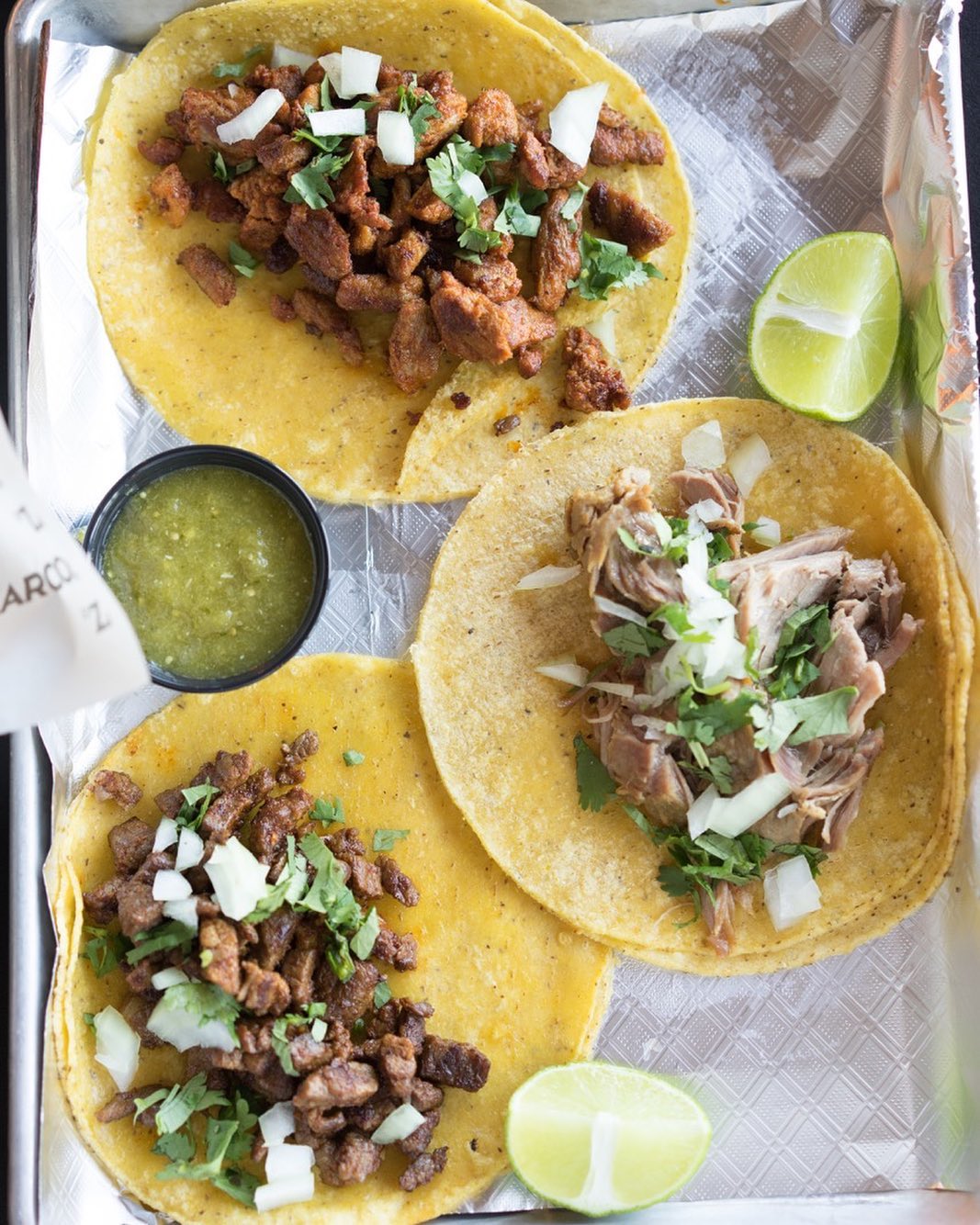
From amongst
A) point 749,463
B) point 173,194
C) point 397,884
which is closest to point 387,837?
point 397,884

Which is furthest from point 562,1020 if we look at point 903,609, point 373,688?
point 903,609

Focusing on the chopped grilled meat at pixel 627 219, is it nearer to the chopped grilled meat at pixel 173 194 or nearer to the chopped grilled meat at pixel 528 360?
the chopped grilled meat at pixel 528 360

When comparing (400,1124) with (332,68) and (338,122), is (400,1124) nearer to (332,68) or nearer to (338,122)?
(338,122)

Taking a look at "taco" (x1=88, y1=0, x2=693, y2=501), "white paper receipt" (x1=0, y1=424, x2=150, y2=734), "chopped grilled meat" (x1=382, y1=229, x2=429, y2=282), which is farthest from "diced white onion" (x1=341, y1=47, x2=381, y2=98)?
"white paper receipt" (x1=0, y1=424, x2=150, y2=734)

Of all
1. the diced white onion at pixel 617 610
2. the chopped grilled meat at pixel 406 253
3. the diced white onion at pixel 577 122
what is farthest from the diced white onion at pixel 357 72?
the diced white onion at pixel 617 610

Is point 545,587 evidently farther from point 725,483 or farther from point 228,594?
point 228,594

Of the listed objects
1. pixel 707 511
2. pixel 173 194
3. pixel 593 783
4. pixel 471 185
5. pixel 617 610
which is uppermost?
pixel 471 185

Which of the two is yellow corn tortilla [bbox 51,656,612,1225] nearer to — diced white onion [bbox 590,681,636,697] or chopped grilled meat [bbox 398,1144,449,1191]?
chopped grilled meat [bbox 398,1144,449,1191]
